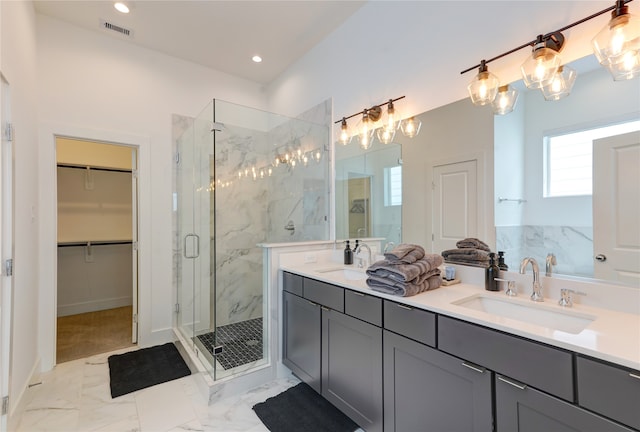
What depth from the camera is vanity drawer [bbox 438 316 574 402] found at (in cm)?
98

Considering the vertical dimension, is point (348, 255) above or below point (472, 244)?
below

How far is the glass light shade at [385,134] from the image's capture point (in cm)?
232

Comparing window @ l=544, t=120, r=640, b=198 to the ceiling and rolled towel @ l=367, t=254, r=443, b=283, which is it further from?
the ceiling

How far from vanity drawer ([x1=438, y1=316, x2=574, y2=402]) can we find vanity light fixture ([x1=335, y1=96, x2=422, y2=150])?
4.67ft

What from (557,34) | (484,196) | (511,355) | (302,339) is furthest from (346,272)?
(557,34)

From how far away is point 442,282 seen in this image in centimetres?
178

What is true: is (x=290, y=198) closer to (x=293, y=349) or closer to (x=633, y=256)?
(x=293, y=349)

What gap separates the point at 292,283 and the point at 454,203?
52.3 inches

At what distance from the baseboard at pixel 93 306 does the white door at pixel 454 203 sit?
14.8 ft

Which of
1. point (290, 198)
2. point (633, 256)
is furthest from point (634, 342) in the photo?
point (290, 198)

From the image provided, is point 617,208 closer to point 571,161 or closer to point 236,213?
point 571,161

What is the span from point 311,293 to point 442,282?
0.89 meters

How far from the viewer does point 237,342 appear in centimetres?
270

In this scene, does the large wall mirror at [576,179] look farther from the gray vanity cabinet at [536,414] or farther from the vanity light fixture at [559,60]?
the gray vanity cabinet at [536,414]
